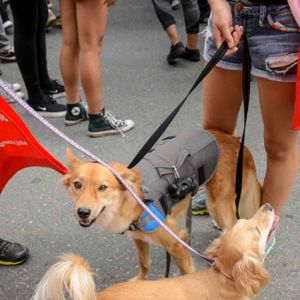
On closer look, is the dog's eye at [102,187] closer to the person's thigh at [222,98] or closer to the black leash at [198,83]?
the black leash at [198,83]

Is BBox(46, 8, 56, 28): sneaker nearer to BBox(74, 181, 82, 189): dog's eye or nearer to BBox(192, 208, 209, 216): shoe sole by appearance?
BBox(192, 208, 209, 216): shoe sole

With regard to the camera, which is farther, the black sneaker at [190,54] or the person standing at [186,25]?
the black sneaker at [190,54]

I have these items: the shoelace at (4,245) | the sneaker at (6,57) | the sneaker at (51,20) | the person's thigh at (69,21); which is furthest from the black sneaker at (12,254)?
the sneaker at (51,20)

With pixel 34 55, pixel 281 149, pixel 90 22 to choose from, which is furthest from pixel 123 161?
pixel 281 149

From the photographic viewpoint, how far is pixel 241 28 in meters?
2.01

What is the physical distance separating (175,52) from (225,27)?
114 inches

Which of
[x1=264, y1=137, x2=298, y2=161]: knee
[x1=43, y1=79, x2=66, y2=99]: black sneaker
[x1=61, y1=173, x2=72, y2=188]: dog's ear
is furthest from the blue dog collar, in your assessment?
[x1=43, y1=79, x2=66, y2=99]: black sneaker

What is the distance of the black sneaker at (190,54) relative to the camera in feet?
16.1

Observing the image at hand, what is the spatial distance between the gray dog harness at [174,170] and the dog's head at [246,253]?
0.29m

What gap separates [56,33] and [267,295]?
434 centimetres

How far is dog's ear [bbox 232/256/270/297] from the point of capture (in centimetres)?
179

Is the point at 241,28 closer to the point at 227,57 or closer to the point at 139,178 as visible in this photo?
the point at 227,57

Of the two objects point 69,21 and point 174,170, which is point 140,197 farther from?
point 69,21

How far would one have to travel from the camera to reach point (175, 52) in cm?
484
